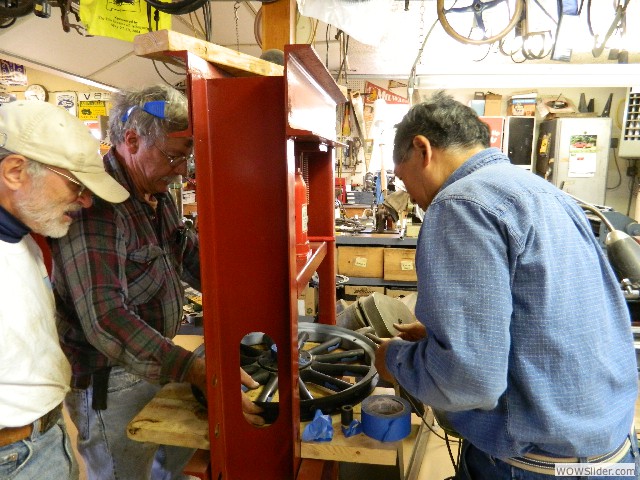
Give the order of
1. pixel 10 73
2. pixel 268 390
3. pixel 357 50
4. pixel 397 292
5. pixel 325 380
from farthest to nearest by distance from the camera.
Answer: pixel 357 50, pixel 10 73, pixel 397 292, pixel 325 380, pixel 268 390

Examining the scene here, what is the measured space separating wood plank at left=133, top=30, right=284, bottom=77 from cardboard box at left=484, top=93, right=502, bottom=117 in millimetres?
6530

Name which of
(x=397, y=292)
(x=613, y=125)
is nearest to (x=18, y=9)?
(x=397, y=292)

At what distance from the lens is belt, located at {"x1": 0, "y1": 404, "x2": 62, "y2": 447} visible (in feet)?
3.50

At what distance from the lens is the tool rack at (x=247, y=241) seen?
95cm

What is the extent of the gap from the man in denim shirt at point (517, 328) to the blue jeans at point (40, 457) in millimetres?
924

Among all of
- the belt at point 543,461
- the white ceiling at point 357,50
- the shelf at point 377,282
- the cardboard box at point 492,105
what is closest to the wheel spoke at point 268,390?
the belt at point 543,461

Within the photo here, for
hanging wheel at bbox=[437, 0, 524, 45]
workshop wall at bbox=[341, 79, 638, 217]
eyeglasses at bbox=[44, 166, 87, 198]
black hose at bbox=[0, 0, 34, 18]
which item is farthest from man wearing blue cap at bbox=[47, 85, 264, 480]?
workshop wall at bbox=[341, 79, 638, 217]

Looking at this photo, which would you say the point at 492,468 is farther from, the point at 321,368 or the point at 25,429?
the point at 25,429

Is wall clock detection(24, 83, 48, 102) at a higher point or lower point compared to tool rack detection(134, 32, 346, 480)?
higher

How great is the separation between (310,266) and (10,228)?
0.77 m

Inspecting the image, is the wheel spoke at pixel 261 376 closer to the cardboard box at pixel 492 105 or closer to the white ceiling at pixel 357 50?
the white ceiling at pixel 357 50

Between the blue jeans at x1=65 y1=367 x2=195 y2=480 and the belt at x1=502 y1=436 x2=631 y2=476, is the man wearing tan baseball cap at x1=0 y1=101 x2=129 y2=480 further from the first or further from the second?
the belt at x1=502 y1=436 x2=631 y2=476

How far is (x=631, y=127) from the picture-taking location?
18.9 ft

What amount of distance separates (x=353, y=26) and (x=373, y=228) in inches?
97.7
